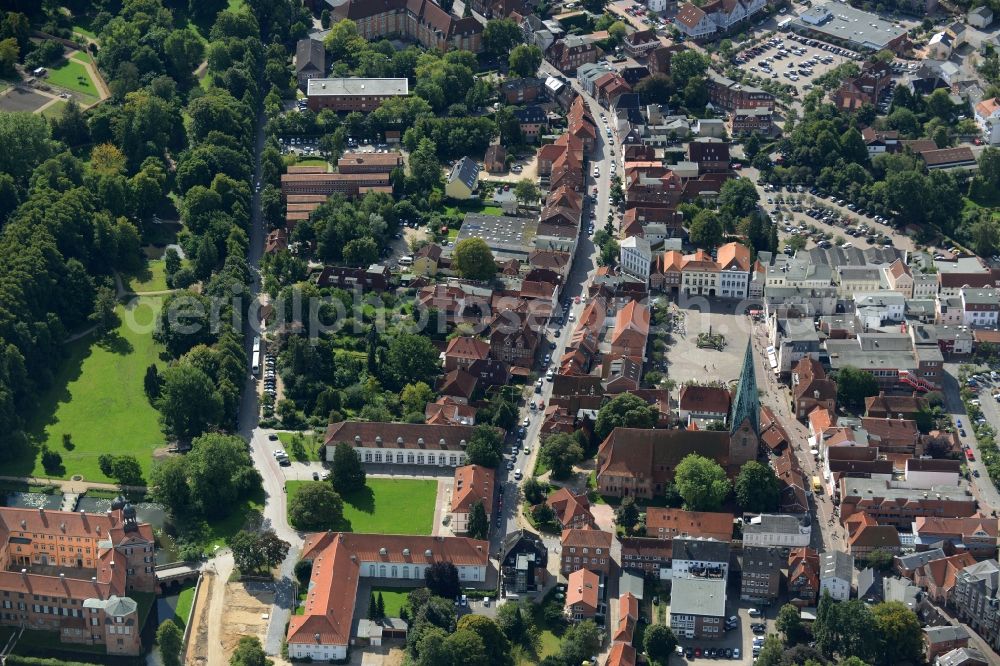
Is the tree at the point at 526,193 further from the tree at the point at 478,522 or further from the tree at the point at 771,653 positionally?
the tree at the point at 771,653

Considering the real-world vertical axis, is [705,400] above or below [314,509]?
above

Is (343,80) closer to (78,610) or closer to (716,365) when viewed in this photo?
(716,365)

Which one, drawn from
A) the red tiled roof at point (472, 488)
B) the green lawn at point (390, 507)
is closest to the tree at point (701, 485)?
the red tiled roof at point (472, 488)

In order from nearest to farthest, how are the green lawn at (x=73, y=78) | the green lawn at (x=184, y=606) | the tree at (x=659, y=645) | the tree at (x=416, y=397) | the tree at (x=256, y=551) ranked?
the tree at (x=659, y=645), the green lawn at (x=184, y=606), the tree at (x=256, y=551), the tree at (x=416, y=397), the green lawn at (x=73, y=78)

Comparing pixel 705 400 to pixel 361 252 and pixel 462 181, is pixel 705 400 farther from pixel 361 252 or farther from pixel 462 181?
pixel 462 181

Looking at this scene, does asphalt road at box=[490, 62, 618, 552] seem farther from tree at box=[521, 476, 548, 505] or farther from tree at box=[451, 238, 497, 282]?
tree at box=[451, 238, 497, 282]

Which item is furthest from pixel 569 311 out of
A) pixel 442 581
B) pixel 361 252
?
pixel 442 581
